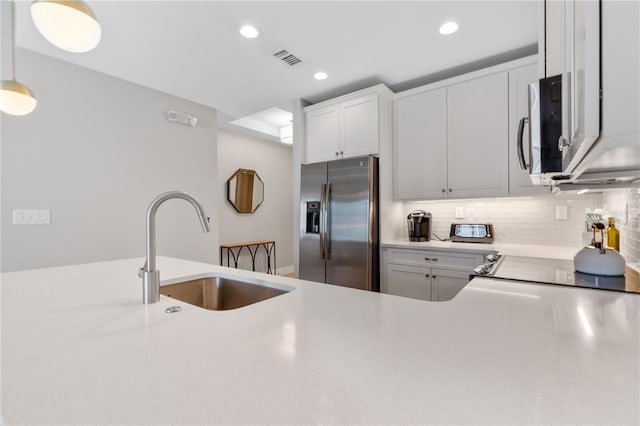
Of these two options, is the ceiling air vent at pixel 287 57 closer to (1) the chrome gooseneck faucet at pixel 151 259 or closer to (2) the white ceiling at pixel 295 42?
(2) the white ceiling at pixel 295 42

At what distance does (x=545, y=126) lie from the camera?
1.07 metres

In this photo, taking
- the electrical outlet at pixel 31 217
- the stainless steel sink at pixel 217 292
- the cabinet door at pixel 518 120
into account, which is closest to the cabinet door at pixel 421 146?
the cabinet door at pixel 518 120

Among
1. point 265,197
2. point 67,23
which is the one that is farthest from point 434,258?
point 265,197

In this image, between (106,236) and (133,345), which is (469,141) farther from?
(106,236)

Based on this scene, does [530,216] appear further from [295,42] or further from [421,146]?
[295,42]

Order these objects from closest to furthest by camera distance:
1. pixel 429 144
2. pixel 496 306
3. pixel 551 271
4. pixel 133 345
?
pixel 133 345
pixel 496 306
pixel 551 271
pixel 429 144

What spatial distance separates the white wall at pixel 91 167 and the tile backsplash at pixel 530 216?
298cm

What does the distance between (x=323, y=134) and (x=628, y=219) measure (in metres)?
2.50

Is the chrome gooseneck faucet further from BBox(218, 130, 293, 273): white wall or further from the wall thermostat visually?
BBox(218, 130, 293, 273): white wall

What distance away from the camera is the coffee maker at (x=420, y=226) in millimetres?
2936

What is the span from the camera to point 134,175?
10.0 feet

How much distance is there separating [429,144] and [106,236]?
321cm

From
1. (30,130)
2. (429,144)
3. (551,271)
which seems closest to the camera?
(551,271)

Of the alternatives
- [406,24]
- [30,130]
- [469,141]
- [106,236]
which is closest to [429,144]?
[469,141]
